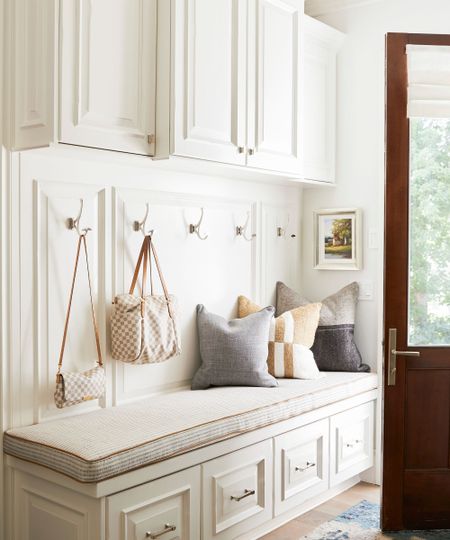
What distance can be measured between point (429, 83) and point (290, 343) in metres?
1.38

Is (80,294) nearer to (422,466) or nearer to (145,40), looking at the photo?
(145,40)

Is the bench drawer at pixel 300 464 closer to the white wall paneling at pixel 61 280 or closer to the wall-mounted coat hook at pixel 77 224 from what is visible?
the white wall paneling at pixel 61 280

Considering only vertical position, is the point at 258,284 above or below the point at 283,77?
below

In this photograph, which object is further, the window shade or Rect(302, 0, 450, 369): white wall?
Rect(302, 0, 450, 369): white wall

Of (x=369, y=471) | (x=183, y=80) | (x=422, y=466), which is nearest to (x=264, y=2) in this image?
(x=183, y=80)

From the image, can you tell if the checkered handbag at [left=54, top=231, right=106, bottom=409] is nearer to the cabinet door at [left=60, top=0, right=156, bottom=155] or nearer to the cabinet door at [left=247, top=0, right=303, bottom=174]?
the cabinet door at [left=60, top=0, right=156, bottom=155]

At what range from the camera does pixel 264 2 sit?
3.16 m

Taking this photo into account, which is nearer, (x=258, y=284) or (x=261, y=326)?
(x=261, y=326)

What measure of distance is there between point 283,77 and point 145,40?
2.79ft

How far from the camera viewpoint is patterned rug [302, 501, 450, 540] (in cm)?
304

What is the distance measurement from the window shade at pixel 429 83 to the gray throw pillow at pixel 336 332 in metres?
1.12

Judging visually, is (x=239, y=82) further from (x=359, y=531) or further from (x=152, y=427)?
(x=359, y=531)

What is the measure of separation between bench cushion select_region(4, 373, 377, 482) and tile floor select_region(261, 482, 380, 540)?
1.75ft

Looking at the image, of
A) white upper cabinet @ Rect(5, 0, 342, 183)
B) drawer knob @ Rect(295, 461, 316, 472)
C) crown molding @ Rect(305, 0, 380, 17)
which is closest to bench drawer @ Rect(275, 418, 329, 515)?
drawer knob @ Rect(295, 461, 316, 472)
